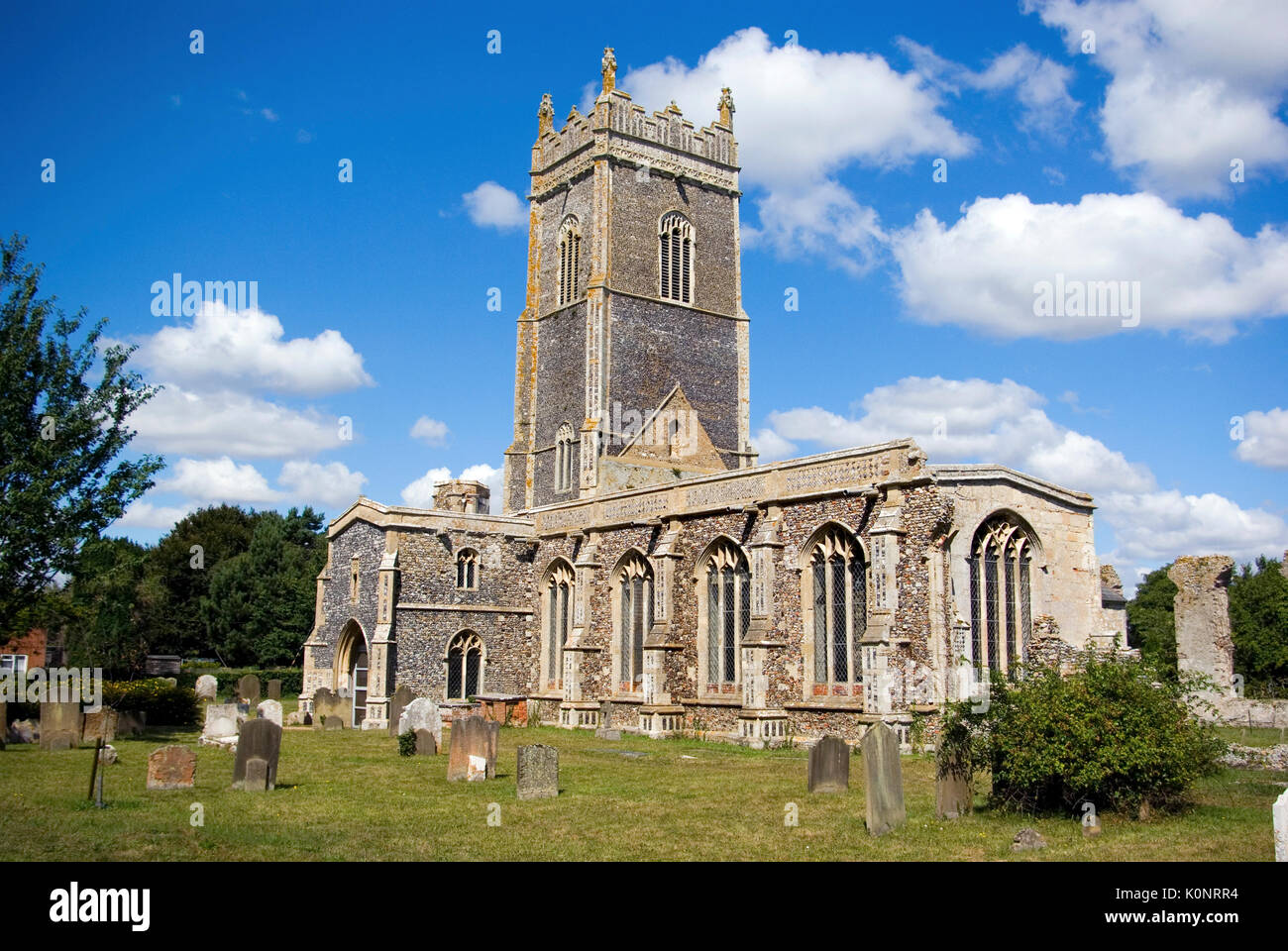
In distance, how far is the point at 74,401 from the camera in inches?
838

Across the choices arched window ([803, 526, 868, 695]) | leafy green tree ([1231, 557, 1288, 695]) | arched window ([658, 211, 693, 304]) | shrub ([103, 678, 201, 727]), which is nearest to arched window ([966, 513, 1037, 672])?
arched window ([803, 526, 868, 695])

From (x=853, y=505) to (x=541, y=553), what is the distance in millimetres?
13039

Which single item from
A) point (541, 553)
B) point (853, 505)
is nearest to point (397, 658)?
point (541, 553)

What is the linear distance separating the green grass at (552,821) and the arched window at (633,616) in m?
10.0

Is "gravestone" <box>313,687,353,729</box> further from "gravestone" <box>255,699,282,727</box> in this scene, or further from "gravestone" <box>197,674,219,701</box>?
"gravestone" <box>197,674,219,701</box>

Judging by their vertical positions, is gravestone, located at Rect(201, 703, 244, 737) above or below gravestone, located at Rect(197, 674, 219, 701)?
above

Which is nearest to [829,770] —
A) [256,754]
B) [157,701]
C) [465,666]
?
[256,754]

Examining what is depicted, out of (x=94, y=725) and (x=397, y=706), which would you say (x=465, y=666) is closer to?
(x=397, y=706)

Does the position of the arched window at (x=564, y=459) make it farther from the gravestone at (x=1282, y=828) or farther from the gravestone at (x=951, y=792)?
the gravestone at (x=1282, y=828)

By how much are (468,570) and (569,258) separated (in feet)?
54.2

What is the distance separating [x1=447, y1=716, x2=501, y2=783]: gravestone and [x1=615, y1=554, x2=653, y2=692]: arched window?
11186 millimetres

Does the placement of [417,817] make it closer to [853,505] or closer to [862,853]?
[862,853]

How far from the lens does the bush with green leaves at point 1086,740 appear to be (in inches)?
442

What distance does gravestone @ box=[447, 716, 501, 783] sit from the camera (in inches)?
647
